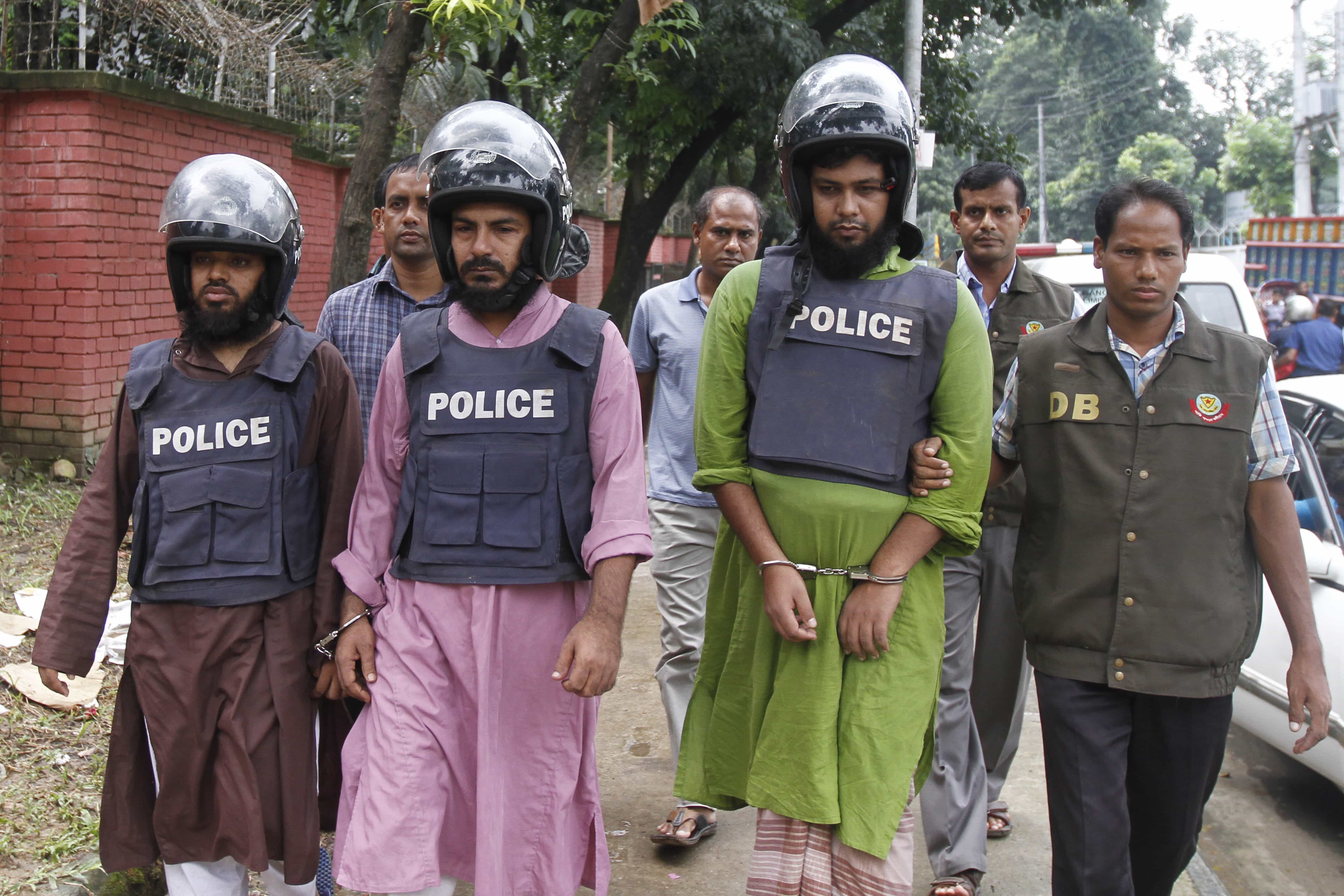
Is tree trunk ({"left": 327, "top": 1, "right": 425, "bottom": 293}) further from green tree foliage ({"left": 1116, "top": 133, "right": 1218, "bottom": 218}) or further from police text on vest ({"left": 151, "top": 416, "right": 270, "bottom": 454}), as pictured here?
green tree foliage ({"left": 1116, "top": 133, "right": 1218, "bottom": 218})

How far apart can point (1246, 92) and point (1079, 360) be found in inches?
2795

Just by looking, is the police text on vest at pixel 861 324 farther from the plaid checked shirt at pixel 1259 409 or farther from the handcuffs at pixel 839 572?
the plaid checked shirt at pixel 1259 409

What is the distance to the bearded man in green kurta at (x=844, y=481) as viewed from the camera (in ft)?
8.48

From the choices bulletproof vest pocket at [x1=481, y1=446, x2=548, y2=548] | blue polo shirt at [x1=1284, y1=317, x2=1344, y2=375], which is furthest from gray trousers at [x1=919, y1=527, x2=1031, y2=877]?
blue polo shirt at [x1=1284, y1=317, x2=1344, y2=375]

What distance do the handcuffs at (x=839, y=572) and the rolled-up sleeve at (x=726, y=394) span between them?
0.20 meters

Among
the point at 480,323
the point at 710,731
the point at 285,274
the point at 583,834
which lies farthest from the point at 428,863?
the point at 285,274

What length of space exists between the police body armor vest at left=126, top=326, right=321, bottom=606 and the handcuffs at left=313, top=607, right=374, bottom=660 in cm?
14

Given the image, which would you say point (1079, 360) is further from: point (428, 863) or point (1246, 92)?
point (1246, 92)

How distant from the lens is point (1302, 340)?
12.0 metres

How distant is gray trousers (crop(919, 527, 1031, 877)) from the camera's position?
3.50m

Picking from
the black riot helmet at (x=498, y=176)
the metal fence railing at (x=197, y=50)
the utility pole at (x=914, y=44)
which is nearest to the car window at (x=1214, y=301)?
the black riot helmet at (x=498, y=176)

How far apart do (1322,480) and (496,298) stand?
11.1ft

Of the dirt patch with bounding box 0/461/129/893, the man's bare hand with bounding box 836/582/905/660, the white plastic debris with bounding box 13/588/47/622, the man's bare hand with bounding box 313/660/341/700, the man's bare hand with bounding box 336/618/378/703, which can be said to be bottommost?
the dirt patch with bounding box 0/461/129/893

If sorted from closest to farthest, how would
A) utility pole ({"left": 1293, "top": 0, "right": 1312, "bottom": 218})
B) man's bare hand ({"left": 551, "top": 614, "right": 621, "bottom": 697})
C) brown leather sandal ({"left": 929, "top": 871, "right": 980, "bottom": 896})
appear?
man's bare hand ({"left": 551, "top": 614, "right": 621, "bottom": 697}) < brown leather sandal ({"left": 929, "top": 871, "right": 980, "bottom": 896}) < utility pole ({"left": 1293, "top": 0, "right": 1312, "bottom": 218})
